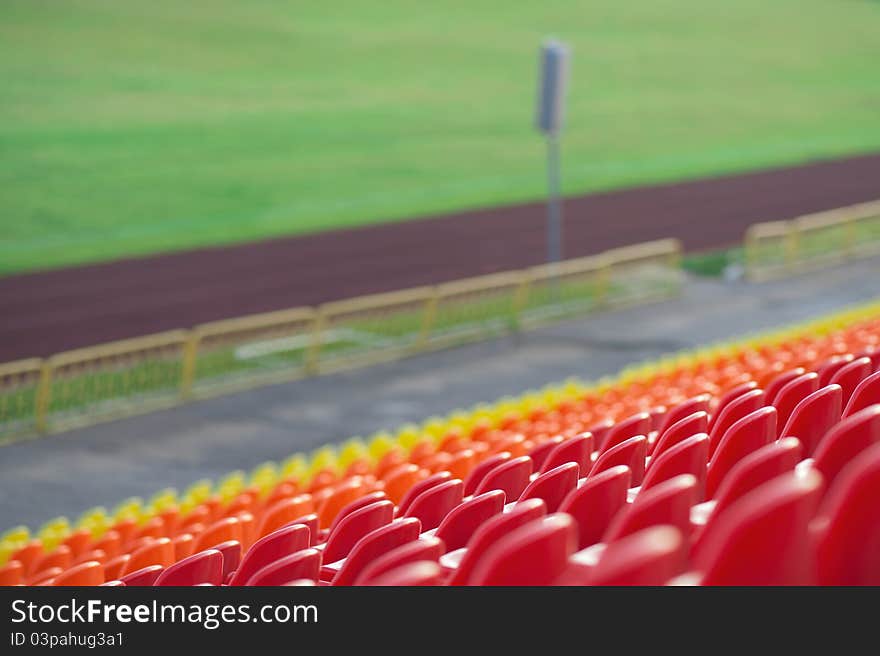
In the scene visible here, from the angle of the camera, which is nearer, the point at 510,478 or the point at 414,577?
the point at 414,577

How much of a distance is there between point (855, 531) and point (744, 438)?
1237mm

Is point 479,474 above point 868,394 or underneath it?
above

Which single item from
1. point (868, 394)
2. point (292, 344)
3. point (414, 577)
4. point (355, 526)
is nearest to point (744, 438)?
point (868, 394)

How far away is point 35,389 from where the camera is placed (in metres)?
13.4

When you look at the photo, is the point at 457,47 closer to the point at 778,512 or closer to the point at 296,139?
the point at 296,139

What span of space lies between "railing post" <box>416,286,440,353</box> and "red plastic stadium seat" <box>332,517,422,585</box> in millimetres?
12734

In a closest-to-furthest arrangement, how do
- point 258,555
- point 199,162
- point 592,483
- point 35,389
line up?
point 592,483, point 258,555, point 35,389, point 199,162

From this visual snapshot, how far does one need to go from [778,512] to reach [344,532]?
231cm

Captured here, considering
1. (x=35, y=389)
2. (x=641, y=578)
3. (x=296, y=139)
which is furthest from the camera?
(x=296, y=139)

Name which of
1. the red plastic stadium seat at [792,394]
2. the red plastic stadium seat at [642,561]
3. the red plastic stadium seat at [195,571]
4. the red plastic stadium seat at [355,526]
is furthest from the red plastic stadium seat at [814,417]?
the red plastic stadium seat at [195,571]

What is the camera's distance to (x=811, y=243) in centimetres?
2191

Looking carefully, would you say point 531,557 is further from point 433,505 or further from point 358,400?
point 358,400
